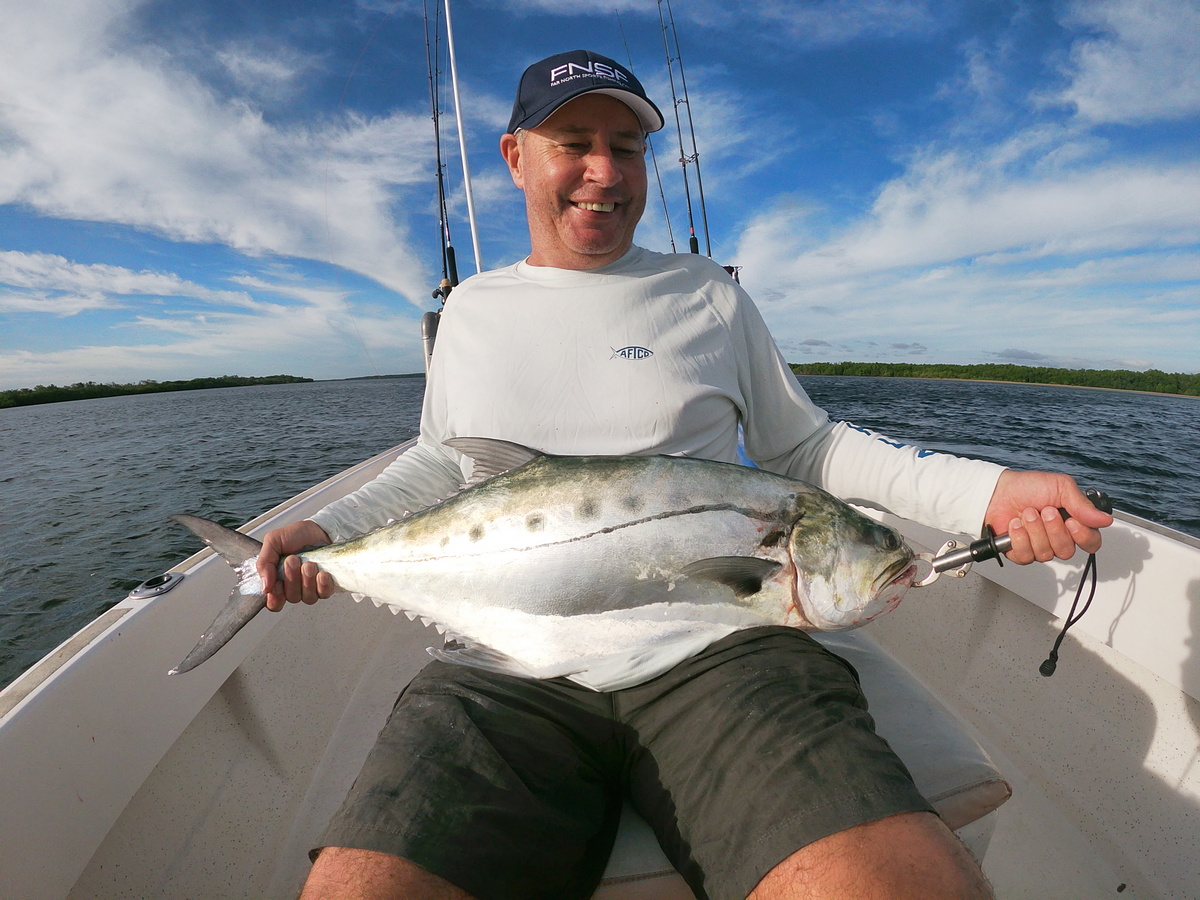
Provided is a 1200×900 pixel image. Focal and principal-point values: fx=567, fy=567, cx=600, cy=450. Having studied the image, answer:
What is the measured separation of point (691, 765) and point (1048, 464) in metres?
13.2

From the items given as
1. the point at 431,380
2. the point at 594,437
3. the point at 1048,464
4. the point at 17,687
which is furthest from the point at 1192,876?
the point at 1048,464

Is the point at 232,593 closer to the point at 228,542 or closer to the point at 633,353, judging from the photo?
the point at 228,542

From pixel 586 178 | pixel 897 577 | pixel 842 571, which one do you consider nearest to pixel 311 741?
pixel 842 571

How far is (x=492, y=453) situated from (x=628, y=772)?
3.23ft

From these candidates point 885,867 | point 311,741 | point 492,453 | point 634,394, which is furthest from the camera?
point 311,741

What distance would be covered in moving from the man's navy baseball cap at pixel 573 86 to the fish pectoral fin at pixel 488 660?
6.12 ft

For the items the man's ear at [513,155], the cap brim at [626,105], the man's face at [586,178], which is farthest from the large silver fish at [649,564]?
the man's ear at [513,155]

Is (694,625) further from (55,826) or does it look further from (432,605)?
(55,826)

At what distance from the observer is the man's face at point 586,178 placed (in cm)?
217

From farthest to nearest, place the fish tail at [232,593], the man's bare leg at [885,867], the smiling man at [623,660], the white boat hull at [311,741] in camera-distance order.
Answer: the fish tail at [232,593] < the white boat hull at [311,741] < the smiling man at [623,660] < the man's bare leg at [885,867]

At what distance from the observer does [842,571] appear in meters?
1.54

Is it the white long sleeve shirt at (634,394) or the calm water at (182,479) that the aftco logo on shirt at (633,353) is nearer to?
the white long sleeve shirt at (634,394)

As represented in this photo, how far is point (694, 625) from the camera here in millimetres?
1548

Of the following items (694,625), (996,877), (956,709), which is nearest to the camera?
(694,625)
